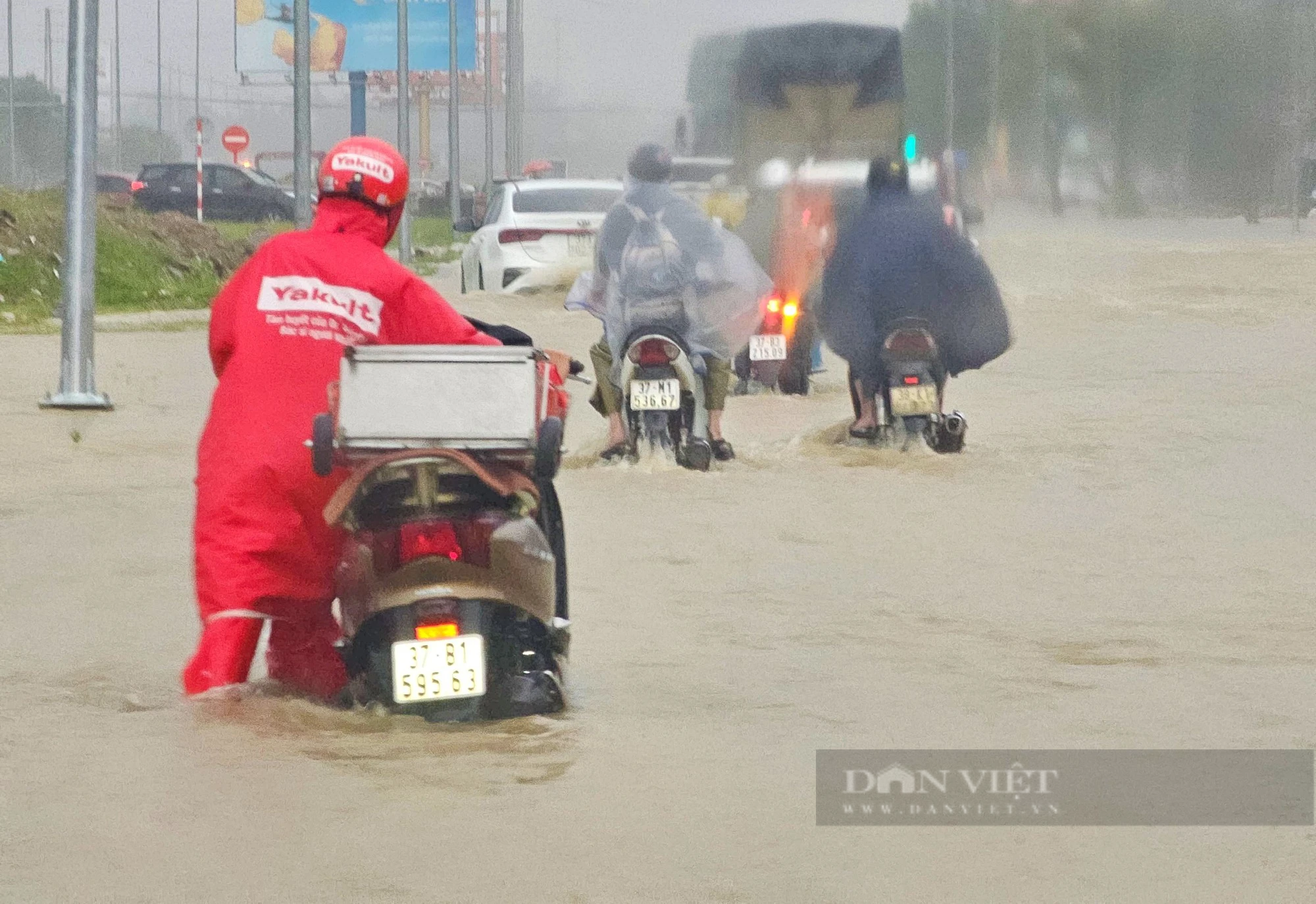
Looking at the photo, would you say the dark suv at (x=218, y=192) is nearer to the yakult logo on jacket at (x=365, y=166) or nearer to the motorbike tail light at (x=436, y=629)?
the yakult logo on jacket at (x=365, y=166)

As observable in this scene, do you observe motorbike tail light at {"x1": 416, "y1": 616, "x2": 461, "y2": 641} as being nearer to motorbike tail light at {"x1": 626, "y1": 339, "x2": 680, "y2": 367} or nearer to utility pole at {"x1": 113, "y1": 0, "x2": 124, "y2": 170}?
motorbike tail light at {"x1": 626, "y1": 339, "x2": 680, "y2": 367}

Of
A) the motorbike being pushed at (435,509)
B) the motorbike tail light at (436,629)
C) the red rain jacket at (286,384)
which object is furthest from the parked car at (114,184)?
the motorbike tail light at (436,629)

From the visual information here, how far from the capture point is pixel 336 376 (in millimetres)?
5922

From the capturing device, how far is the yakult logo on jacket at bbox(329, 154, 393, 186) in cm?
603

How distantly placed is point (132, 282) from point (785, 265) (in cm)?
1082

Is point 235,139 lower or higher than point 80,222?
higher

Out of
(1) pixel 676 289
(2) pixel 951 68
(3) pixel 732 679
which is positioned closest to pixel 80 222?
(1) pixel 676 289

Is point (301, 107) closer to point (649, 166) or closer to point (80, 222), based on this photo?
point (80, 222)

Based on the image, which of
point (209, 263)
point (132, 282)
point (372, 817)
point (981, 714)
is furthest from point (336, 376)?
point (209, 263)

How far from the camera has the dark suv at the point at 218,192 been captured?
47500mm

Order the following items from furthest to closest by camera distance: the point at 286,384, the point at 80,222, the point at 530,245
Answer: the point at 530,245
the point at 80,222
the point at 286,384

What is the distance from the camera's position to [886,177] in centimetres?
1277

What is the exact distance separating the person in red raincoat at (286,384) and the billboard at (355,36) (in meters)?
48.0

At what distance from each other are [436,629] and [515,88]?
57.2 m
